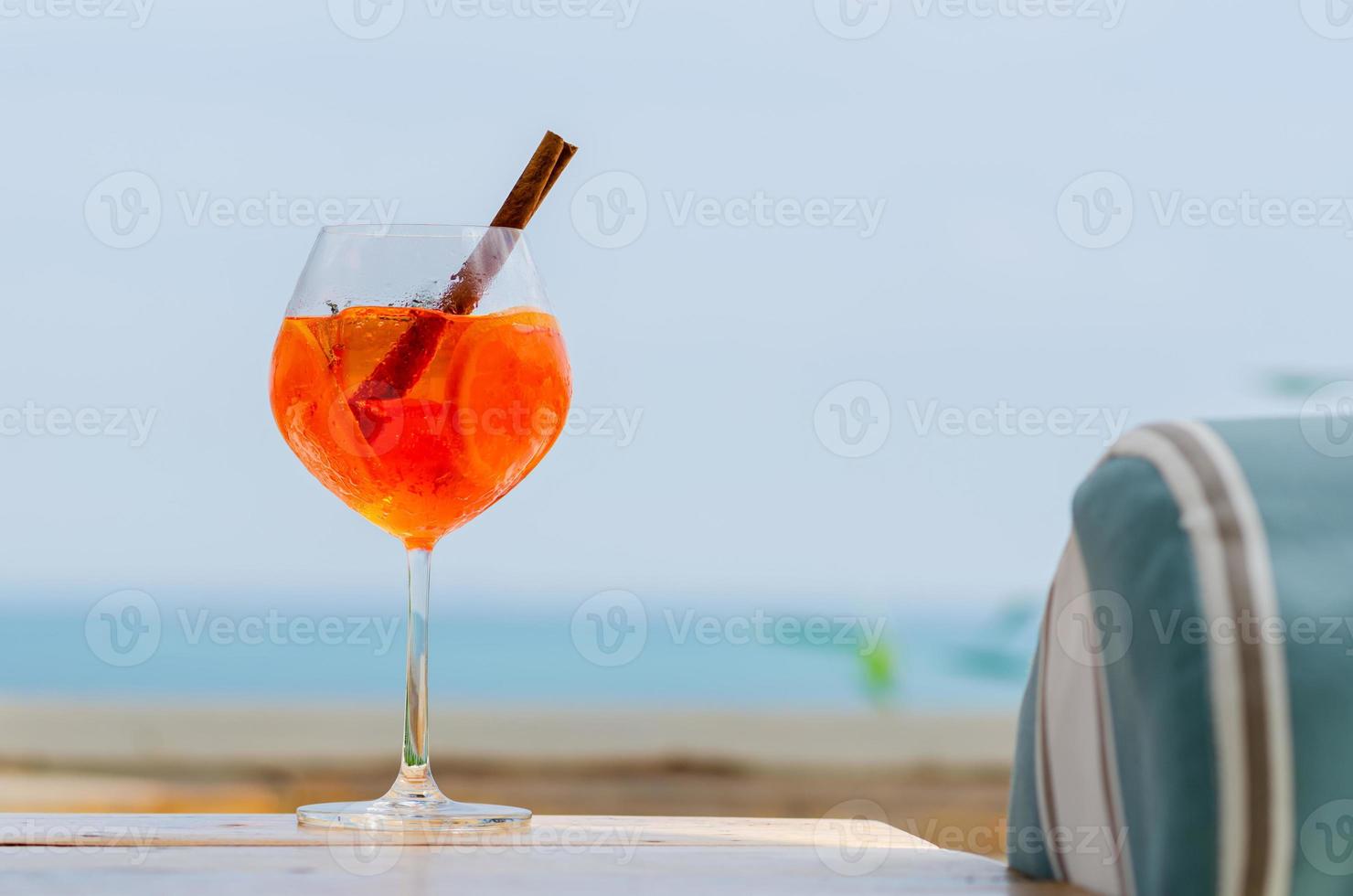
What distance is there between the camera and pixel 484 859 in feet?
2.07

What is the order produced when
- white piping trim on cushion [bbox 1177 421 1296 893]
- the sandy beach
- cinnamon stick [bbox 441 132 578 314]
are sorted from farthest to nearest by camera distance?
the sandy beach → cinnamon stick [bbox 441 132 578 314] → white piping trim on cushion [bbox 1177 421 1296 893]

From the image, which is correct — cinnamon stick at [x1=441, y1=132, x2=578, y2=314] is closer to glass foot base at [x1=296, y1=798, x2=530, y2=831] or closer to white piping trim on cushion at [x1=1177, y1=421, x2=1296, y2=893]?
glass foot base at [x1=296, y1=798, x2=530, y2=831]

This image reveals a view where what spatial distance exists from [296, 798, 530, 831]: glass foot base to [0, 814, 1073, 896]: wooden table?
0.05 feet

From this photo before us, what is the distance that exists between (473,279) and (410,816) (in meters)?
0.29

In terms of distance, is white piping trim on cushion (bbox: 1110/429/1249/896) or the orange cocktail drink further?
the orange cocktail drink

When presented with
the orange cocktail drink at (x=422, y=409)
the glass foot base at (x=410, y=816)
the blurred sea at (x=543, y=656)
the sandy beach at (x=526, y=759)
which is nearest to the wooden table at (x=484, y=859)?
the glass foot base at (x=410, y=816)

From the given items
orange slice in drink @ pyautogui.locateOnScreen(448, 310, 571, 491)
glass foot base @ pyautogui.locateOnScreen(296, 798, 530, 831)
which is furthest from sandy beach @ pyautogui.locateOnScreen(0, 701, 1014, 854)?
glass foot base @ pyautogui.locateOnScreen(296, 798, 530, 831)

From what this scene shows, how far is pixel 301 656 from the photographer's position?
37.6 ft

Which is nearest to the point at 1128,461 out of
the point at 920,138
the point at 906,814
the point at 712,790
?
the point at 906,814

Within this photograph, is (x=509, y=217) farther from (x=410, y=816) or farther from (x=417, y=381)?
(x=410, y=816)

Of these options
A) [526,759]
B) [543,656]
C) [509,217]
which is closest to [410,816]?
[509,217]

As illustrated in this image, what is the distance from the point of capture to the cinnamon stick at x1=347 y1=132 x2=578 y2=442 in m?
0.83

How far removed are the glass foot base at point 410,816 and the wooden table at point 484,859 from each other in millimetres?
14

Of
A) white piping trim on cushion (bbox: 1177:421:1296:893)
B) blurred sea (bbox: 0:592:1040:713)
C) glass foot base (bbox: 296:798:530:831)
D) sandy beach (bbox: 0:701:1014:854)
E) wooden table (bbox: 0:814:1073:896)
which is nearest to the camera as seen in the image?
white piping trim on cushion (bbox: 1177:421:1296:893)
